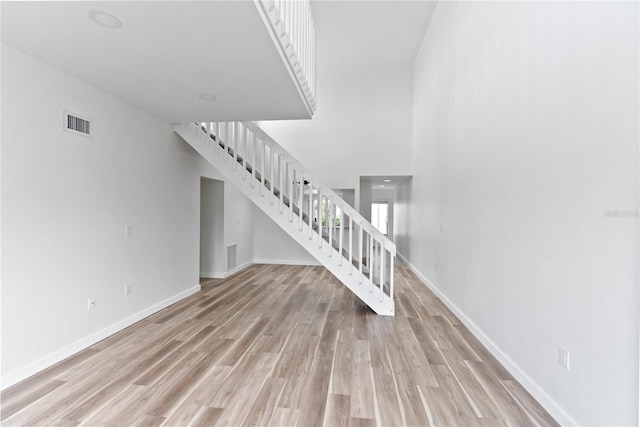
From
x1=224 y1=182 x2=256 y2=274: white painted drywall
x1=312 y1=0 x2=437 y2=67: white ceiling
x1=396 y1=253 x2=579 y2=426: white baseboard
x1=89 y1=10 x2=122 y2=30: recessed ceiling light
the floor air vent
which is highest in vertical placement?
x1=312 y1=0 x2=437 y2=67: white ceiling

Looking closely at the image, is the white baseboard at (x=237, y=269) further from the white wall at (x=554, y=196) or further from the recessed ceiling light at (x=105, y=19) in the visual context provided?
the recessed ceiling light at (x=105, y=19)

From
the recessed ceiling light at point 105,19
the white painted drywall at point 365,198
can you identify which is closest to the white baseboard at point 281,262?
the white painted drywall at point 365,198

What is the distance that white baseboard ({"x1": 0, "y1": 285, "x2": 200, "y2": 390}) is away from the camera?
230 cm

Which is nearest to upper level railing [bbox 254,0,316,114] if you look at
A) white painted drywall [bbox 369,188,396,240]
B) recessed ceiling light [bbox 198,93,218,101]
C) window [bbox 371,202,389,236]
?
recessed ceiling light [bbox 198,93,218,101]

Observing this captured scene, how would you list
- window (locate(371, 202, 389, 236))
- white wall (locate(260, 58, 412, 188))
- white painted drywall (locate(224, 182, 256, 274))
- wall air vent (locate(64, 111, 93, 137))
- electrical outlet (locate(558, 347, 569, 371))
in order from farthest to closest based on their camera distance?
window (locate(371, 202, 389, 236))
white wall (locate(260, 58, 412, 188))
white painted drywall (locate(224, 182, 256, 274))
wall air vent (locate(64, 111, 93, 137))
electrical outlet (locate(558, 347, 569, 371))

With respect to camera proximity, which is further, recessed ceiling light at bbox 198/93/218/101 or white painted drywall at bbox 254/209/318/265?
white painted drywall at bbox 254/209/318/265

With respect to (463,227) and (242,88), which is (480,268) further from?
(242,88)

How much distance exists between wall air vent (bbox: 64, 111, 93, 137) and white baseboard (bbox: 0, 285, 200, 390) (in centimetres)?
193

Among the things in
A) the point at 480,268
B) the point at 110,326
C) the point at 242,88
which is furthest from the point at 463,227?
the point at 110,326

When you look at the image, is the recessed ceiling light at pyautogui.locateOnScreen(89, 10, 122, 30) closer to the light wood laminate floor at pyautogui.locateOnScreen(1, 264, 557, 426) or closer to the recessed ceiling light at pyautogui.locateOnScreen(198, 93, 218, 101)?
the recessed ceiling light at pyautogui.locateOnScreen(198, 93, 218, 101)

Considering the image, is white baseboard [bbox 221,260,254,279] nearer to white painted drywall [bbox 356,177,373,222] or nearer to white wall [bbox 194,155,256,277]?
white wall [bbox 194,155,256,277]

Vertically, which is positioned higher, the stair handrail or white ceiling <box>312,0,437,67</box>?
white ceiling <box>312,0,437,67</box>

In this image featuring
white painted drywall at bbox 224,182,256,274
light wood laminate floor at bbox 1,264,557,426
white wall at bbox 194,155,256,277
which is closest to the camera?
light wood laminate floor at bbox 1,264,557,426

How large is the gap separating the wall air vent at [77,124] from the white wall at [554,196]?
3.80 meters
